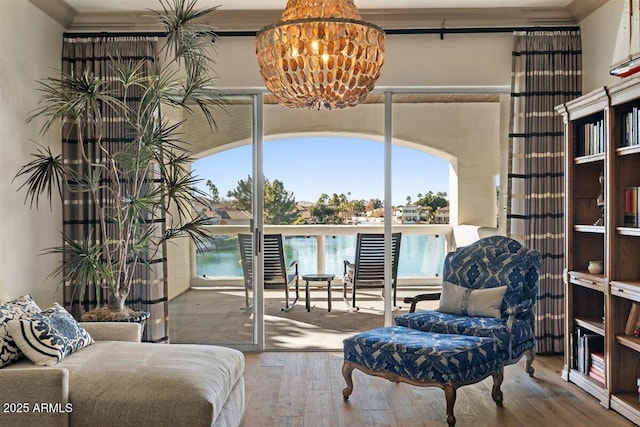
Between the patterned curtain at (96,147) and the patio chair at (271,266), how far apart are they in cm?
74

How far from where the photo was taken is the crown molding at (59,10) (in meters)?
4.60

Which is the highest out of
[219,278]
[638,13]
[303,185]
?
[638,13]

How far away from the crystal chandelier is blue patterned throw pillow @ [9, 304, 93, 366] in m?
1.73

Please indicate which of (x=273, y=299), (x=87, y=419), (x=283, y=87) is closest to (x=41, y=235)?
(x=273, y=299)

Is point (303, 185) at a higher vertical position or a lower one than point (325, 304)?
higher

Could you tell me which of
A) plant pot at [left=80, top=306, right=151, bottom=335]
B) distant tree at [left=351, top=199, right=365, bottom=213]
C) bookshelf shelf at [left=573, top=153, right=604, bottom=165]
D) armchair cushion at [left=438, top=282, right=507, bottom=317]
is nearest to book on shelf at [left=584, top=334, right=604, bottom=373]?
armchair cushion at [left=438, top=282, right=507, bottom=317]

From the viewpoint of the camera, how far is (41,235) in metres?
4.70

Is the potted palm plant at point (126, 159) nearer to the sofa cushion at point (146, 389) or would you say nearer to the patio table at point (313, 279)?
the patio table at point (313, 279)

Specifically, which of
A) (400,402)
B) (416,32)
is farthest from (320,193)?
(400,402)

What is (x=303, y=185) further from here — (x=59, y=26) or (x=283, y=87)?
(x=283, y=87)

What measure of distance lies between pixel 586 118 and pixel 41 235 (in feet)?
13.8

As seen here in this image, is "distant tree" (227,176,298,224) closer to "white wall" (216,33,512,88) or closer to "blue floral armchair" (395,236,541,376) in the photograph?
"white wall" (216,33,512,88)

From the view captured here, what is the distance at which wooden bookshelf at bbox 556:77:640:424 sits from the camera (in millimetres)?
3629

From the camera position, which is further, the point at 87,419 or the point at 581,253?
the point at 581,253
